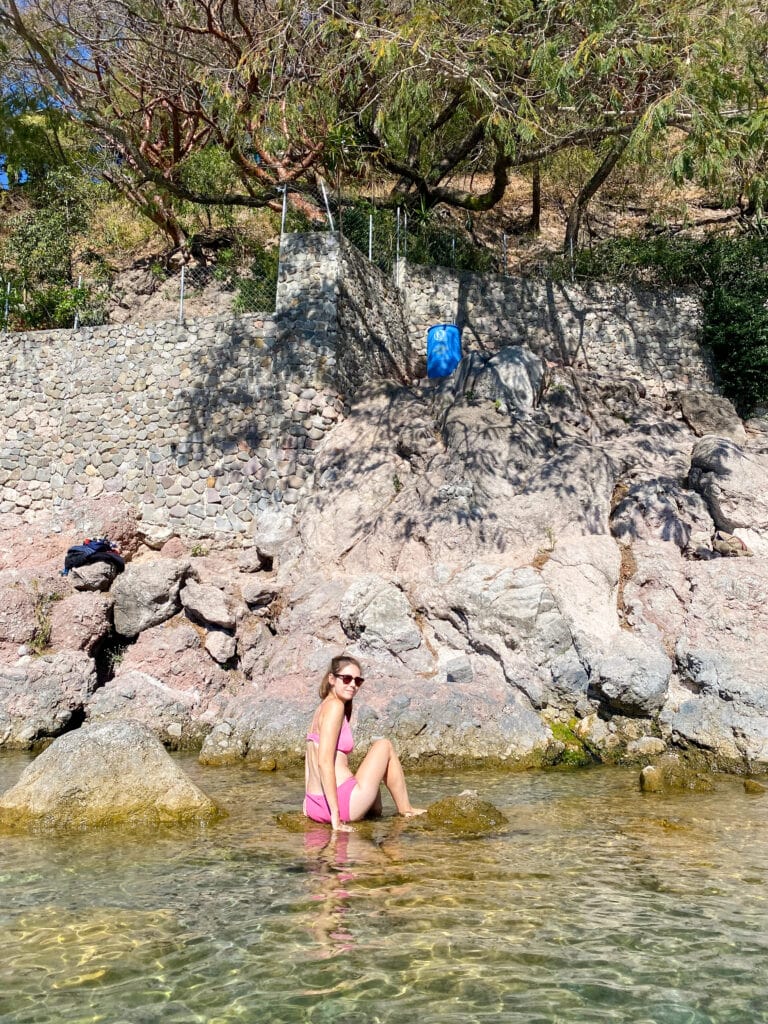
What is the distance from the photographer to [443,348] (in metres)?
14.9

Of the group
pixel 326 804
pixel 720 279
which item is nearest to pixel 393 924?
pixel 326 804

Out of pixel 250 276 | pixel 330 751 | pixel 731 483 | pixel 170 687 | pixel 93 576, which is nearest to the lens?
pixel 330 751

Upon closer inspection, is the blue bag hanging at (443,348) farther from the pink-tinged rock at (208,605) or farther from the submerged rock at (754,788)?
the submerged rock at (754,788)

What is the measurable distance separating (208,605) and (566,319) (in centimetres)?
933

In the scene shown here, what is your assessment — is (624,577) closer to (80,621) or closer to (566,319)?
(80,621)

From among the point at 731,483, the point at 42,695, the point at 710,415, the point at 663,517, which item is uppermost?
the point at 710,415

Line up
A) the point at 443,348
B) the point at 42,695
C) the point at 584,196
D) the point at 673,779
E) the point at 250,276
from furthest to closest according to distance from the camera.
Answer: the point at 250,276 → the point at 584,196 → the point at 443,348 → the point at 42,695 → the point at 673,779

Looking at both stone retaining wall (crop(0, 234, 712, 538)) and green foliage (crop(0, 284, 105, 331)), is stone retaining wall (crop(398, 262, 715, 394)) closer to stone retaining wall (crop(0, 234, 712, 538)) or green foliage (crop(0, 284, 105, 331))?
stone retaining wall (crop(0, 234, 712, 538))

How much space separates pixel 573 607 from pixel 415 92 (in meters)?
7.54

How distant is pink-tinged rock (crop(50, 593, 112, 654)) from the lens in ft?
35.2

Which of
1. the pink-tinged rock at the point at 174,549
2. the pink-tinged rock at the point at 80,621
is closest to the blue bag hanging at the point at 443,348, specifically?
the pink-tinged rock at the point at 174,549

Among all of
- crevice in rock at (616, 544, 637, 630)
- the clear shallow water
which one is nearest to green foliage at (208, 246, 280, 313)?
crevice in rock at (616, 544, 637, 630)

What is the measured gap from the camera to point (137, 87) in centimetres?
1538

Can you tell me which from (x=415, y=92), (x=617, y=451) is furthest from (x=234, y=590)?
(x=415, y=92)
